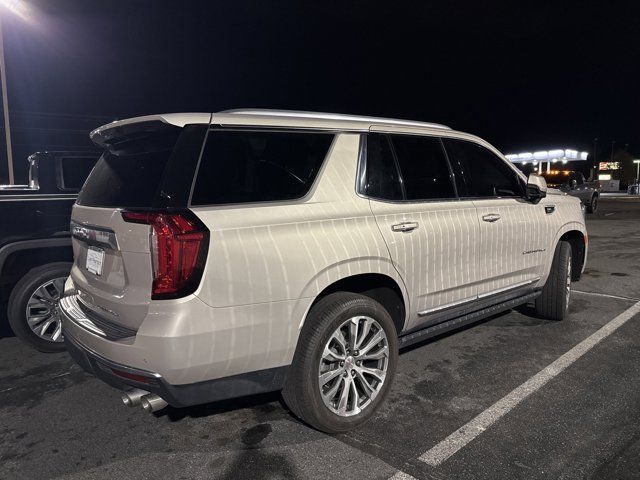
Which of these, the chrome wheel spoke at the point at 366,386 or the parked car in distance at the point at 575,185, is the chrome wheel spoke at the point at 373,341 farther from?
the parked car in distance at the point at 575,185

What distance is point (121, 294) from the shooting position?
2555 mm

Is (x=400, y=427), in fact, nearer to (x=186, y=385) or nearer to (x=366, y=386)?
(x=366, y=386)

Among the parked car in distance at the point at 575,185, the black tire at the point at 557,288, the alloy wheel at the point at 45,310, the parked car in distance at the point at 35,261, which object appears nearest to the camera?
the parked car in distance at the point at 35,261

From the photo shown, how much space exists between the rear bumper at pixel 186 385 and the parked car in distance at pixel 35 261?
5.99 feet

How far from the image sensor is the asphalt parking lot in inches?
103

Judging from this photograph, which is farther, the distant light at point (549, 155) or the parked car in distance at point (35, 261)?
the distant light at point (549, 155)

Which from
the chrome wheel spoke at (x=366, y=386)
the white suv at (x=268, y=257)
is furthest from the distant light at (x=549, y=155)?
the chrome wheel spoke at (x=366, y=386)

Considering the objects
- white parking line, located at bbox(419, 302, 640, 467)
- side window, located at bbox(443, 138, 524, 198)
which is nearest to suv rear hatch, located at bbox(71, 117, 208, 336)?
white parking line, located at bbox(419, 302, 640, 467)

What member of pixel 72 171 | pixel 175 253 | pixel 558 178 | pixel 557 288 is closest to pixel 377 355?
pixel 175 253

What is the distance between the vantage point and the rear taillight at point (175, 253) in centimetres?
232

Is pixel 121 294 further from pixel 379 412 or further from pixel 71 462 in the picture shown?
pixel 379 412

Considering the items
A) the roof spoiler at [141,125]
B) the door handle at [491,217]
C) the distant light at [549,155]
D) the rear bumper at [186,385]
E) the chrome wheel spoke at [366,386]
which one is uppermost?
the distant light at [549,155]

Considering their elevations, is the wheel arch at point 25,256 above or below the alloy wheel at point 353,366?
above

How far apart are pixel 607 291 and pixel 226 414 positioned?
536 cm
